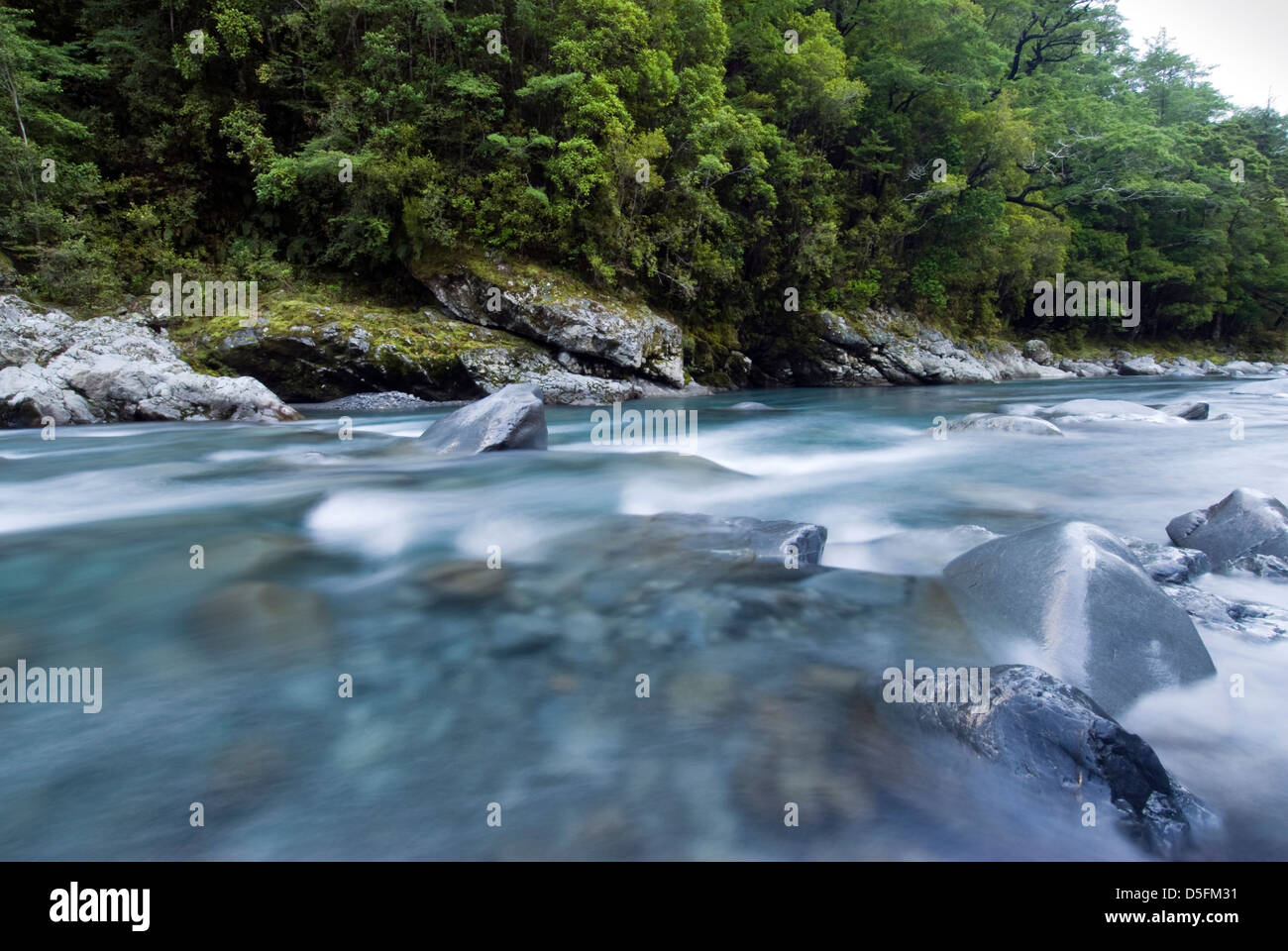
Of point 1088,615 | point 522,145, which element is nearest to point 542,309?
point 522,145

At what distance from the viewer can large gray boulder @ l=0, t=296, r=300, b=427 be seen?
31.9ft

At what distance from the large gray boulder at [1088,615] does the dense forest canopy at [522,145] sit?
13.9 metres

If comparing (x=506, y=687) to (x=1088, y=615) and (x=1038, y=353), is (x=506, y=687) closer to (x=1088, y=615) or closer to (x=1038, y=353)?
(x=1088, y=615)

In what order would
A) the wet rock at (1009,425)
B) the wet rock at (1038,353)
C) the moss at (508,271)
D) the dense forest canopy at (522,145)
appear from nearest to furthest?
the wet rock at (1009,425) → the dense forest canopy at (522,145) → the moss at (508,271) → the wet rock at (1038,353)

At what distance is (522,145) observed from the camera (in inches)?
577

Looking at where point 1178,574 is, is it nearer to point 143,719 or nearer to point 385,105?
point 143,719

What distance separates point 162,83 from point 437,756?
21112 millimetres

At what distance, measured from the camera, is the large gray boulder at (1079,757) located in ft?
5.67

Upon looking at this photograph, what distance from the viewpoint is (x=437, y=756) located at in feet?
6.68

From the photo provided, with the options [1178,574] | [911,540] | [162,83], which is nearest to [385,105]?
[162,83]

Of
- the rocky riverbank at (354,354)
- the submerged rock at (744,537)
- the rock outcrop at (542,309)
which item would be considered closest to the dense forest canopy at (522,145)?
the rock outcrop at (542,309)

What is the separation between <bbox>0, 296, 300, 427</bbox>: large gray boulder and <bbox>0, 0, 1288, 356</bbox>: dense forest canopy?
5.22 feet

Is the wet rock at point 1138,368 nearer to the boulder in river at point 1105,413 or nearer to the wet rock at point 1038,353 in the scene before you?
the wet rock at point 1038,353

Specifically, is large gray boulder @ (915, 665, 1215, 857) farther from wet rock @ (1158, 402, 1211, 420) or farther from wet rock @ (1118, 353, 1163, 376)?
wet rock @ (1118, 353, 1163, 376)
